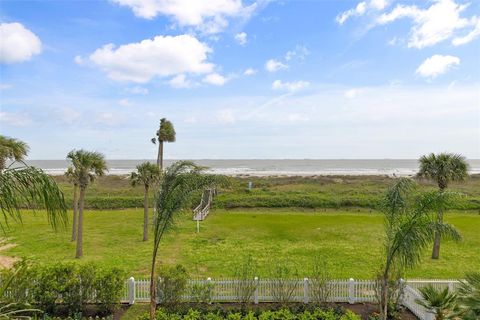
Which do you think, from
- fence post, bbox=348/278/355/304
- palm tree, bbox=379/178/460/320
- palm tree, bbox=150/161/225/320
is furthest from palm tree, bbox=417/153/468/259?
palm tree, bbox=150/161/225/320

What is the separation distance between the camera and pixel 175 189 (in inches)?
370

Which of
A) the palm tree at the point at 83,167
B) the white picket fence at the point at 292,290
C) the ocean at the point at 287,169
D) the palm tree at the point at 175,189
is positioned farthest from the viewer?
the ocean at the point at 287,169

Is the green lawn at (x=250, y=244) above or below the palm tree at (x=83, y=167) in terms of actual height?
below

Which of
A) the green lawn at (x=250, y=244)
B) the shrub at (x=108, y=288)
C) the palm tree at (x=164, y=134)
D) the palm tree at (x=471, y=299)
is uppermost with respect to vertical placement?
the palm tree at (x=164, y=134)

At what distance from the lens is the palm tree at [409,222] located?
8133 millimetres

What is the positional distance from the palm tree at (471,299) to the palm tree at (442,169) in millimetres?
8557

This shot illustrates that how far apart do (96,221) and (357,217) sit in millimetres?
19111

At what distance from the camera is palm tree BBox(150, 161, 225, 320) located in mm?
9352

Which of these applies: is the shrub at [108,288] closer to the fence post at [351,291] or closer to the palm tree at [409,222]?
the fence post at [351,291]

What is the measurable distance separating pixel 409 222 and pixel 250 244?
1083 cm

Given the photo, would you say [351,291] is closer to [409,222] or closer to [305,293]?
[305,293]

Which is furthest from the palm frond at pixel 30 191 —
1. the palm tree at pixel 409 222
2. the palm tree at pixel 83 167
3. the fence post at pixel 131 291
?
the palm tree at pixel 83 167

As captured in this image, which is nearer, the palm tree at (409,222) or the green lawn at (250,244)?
the palm tree at (409,222)

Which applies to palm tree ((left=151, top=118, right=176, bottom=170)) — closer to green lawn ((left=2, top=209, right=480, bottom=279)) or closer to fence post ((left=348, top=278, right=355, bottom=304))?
green lawn ((left=2, top=209, right=480, bottom=279))
